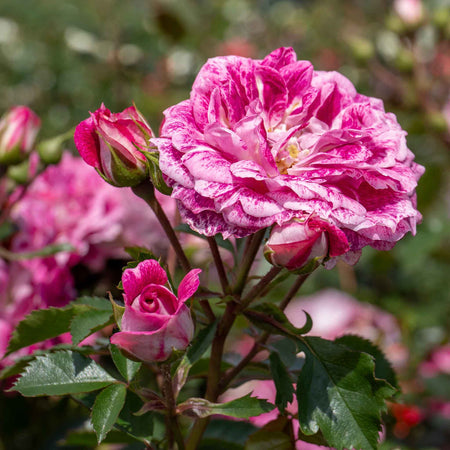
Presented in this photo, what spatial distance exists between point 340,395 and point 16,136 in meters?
0.50

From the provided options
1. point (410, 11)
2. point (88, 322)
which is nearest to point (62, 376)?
point (88, 322)

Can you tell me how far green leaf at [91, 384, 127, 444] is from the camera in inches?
15.6

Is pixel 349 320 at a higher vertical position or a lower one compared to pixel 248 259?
lower

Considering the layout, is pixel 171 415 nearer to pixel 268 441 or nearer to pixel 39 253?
pixel 268 441

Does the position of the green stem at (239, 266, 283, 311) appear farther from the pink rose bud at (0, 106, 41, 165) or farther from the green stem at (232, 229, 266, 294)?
the pink rose bud at (0, 106, 41, 165)

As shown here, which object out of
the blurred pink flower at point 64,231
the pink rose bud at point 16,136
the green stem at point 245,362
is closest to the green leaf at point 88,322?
the green stem at point 245,362

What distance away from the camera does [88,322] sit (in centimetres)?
46

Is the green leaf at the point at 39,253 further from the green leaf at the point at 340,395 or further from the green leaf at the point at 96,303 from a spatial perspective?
the green leaf at the point at 340,395

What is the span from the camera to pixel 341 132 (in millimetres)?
421

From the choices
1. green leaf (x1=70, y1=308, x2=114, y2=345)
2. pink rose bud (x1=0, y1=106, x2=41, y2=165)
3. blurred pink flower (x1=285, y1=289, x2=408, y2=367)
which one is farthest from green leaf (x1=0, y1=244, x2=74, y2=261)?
blurred pink flower (x1=285, y1=289, x2=408, y2=367)

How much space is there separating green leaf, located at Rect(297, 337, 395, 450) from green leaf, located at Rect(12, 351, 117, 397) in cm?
14

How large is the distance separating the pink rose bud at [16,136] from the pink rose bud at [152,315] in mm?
422

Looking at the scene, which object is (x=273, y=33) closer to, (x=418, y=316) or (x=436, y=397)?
(x=418, y=316)

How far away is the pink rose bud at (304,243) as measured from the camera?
0.38 m
